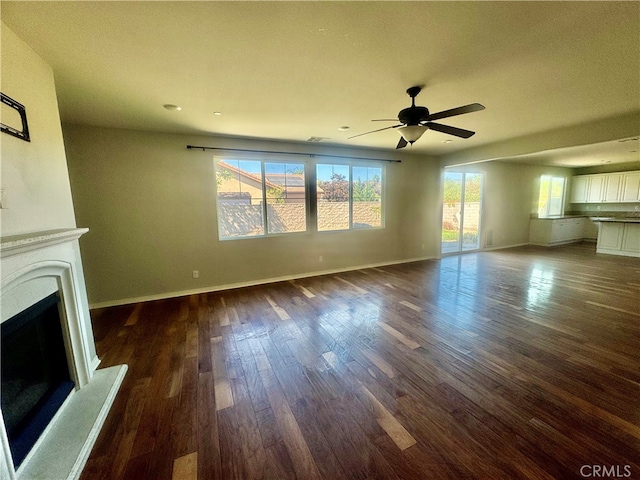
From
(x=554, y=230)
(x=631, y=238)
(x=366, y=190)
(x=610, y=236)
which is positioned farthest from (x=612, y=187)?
(x=366, y=190)

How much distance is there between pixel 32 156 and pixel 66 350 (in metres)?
1.37

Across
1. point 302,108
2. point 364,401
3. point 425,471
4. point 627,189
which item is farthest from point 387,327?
point 627,189

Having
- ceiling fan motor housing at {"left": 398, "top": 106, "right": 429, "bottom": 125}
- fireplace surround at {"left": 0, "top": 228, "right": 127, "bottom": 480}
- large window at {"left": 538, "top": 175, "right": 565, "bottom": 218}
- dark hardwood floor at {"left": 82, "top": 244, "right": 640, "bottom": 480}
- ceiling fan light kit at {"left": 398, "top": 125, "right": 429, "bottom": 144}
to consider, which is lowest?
dark hardwood floor at {"left": 82, "top": 244, "right": 640, "bottom": 480}

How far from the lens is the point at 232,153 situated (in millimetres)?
4008

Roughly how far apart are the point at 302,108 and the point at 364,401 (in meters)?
2.86

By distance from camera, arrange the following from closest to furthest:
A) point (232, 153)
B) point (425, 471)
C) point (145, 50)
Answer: point (425, 471) → point (145, 50) → point (232, 153)

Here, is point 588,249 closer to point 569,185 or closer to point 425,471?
point 569,185

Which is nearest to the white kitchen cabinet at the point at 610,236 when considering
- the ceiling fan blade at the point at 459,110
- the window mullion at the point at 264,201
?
the ceiling fan blade at the point at 459,110

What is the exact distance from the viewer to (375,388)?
1.86m

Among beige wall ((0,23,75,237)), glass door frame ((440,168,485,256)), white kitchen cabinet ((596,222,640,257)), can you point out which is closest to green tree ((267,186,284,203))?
beige wall ((0,23,75,237))

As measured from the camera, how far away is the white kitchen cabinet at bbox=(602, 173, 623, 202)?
7.04 metres

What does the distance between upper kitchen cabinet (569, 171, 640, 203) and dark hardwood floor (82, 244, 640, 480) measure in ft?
18.2

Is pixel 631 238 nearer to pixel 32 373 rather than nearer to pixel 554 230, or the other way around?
pixel 554 230

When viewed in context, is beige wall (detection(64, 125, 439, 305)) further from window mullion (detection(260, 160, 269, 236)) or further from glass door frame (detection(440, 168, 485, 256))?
glass door frame (detection(440, 168, 485, 256))
